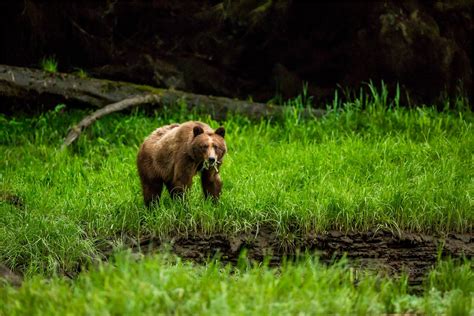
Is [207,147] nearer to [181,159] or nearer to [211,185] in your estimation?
[181,159]

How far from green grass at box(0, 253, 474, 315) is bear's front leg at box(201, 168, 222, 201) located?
202 centimetres

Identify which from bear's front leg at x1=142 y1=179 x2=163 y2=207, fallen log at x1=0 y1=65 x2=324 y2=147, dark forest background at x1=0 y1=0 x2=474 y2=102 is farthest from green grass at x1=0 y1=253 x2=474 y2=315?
dark forest background at x1=0 y1=0 x2=474 y2=102

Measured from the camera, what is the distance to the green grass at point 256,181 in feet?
22.9

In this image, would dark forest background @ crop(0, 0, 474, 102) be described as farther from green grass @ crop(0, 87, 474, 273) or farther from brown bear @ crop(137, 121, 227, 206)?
brown bear @ crop(137, 121, 227, 206)

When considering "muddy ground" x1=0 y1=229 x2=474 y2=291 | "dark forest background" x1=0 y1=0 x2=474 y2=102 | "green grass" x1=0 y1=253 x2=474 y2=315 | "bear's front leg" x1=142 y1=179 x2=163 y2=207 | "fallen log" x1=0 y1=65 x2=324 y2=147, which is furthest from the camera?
"dark forest background" x1=0 y1=0 x2=474 y2=102

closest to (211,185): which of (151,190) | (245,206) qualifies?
(245,206)

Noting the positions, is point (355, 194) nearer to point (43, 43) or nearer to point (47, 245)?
point (47, 245)

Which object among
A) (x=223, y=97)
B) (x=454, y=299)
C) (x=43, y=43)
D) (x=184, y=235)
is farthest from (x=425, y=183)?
(x=43, y=43)

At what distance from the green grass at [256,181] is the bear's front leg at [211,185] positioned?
11 cm

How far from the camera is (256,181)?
791cm

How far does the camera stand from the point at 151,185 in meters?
7.22

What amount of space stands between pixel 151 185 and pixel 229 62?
5428 mm

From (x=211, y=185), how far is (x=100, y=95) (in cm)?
446

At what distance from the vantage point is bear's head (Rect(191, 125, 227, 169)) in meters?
6.49
